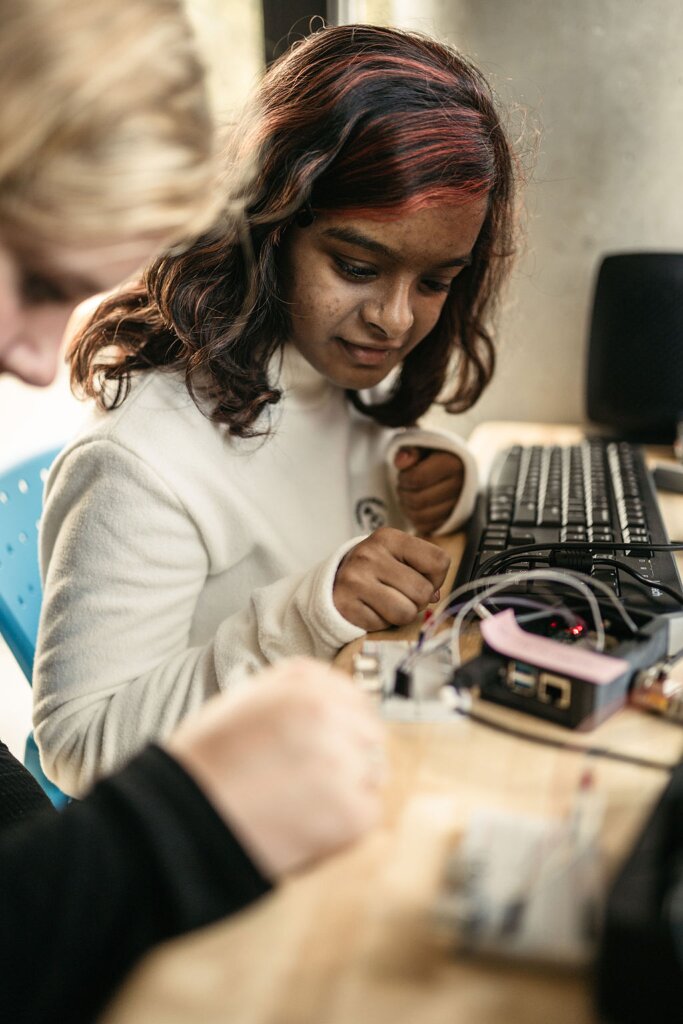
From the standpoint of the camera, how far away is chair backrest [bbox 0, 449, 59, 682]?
93cm

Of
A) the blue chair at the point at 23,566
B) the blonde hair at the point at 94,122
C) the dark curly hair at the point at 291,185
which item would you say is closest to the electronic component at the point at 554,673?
the blonde hair at the point at 94,122

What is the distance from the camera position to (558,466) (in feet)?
3.66

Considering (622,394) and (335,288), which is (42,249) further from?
(622,394)

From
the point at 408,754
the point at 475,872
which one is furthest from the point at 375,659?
the point at 475,872

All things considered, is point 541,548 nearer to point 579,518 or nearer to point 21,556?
point 579,518

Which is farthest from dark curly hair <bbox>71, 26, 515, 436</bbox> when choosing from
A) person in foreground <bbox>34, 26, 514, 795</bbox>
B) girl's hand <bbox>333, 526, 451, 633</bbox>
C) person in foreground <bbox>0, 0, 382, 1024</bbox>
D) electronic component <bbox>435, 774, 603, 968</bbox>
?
electronic component <bbox>435, 774, 603, 968</bbox>

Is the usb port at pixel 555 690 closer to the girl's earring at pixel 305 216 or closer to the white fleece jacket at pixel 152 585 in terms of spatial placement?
the white fleece jacket at pixel 152 585

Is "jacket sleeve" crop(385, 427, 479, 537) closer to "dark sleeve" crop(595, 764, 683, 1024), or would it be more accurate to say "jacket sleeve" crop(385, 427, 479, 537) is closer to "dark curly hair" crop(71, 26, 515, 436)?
"dark curly hair" crop(71, 26, 515, 436)

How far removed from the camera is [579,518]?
896 mm

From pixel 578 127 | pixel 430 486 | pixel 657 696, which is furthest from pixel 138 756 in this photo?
pixel 578 127

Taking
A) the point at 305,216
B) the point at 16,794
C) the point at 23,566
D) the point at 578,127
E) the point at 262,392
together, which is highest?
the point at 578,127

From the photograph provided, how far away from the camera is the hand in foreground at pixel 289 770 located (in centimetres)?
41

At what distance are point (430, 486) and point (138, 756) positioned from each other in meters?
0.72

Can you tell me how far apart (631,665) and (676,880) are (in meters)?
0.21
